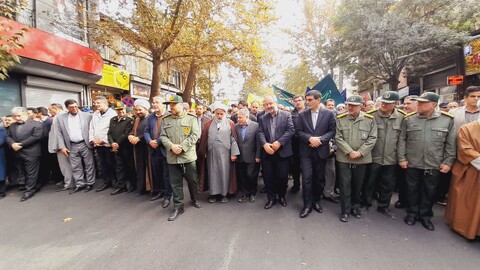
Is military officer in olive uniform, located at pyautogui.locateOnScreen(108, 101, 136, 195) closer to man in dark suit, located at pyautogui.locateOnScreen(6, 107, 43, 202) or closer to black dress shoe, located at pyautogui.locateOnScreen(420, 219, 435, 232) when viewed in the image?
man in dark suit, located at pyautogui.locateOnScreen(6, 107, 43, 202)

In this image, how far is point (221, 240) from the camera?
3150 mm

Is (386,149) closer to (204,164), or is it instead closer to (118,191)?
(204,164)

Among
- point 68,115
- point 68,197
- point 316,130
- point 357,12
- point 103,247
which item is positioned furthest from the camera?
point 357,12

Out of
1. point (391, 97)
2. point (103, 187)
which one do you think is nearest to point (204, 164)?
point (103, 187)

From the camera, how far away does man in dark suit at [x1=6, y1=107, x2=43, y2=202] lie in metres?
5.00

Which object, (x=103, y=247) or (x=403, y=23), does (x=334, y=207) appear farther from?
(x=403, y=23)

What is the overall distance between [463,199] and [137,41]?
10111 millimetres

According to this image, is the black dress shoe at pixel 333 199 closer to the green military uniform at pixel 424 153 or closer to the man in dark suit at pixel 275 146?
the man in dark suit at pixel 275 146

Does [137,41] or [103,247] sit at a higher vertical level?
[137,41]

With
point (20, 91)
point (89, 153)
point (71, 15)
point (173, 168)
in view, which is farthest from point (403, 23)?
point (20, 91)

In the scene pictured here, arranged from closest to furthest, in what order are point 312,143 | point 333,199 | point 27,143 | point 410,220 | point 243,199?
point 410,220 < point 312,143 < point 333,199 < point 243,199 < point 27,143

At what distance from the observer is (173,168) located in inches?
155

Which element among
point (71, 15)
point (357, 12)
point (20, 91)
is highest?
point (357, 12)

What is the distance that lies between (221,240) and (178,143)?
5.52 ft
